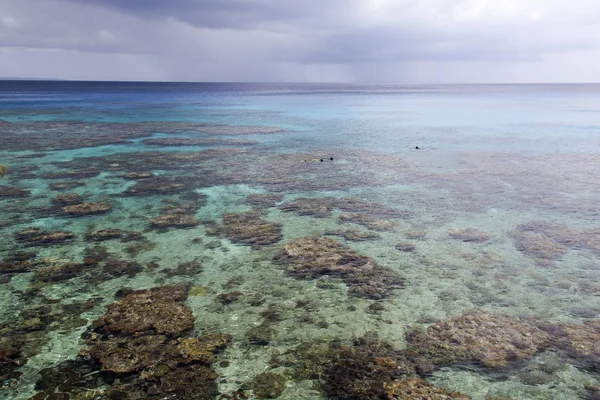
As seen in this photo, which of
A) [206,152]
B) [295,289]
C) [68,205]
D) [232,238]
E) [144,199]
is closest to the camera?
[295,289]

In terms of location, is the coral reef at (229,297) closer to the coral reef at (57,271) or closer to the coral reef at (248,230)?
the coral reef at (248,230)

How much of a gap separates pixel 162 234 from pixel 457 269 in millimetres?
11566

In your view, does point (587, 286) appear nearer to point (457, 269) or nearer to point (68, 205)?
point (457, 269)

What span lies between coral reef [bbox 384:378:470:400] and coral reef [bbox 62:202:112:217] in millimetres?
16044

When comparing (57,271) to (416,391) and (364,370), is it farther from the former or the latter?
(416,391)

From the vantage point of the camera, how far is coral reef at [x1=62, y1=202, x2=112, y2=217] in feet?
61.9

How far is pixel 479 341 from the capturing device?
9.83m

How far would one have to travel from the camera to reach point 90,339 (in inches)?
383

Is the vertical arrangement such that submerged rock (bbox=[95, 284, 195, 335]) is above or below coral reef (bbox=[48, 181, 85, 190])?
below

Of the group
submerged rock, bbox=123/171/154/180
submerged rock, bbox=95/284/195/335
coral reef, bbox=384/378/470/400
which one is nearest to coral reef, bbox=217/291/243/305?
submerged rock, bbox=95/284/195/335

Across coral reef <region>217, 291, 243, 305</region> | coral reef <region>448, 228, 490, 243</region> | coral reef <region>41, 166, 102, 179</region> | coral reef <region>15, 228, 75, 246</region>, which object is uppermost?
coral reef <region>41, 166, 102, 179</region>

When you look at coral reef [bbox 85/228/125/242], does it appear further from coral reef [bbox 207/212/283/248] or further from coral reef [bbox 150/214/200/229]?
coral reef [bbox 207/212/283/248]

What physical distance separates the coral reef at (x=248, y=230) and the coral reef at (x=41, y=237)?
5.59 m

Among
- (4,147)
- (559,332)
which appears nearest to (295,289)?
(559,332)
